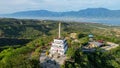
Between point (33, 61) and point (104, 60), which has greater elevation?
point (33, 61)

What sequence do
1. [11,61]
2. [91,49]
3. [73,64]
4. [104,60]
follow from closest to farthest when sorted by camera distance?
[11,61]
[73,64]
[104,60]
[91,49]

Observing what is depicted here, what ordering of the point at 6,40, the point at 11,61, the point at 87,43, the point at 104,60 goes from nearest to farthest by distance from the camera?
the point at 11,61 < the point at 104,60 < the point at 87,43 < the point at 6,40

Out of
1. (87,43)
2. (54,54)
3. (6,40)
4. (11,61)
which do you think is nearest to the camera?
(11,61)

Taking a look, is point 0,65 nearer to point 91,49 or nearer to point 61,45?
point 61,45

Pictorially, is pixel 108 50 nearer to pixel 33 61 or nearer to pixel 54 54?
pixel 54 54

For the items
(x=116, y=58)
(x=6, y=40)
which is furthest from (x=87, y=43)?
(x=6, y=40)

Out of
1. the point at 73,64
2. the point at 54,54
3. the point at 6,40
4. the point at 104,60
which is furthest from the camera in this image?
the point at 6,40

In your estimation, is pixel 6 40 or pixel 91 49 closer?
pixel 91 49

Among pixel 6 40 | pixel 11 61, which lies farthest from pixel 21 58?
pixel 6 40

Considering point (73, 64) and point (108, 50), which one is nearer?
point (73, 64)
